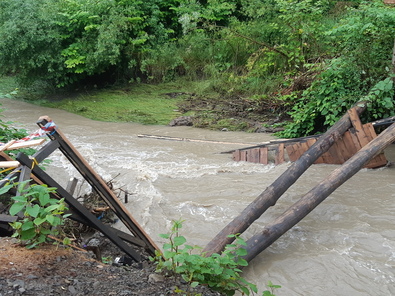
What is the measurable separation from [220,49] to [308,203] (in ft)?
35.3

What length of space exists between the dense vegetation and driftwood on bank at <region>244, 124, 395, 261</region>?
2437 mm

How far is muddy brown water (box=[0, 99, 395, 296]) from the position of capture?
4.42 meters

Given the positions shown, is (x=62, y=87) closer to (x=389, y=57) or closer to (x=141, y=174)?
(x=141, y=174)

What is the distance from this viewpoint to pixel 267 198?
16.8 ft

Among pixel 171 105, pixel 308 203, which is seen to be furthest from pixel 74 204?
pixel 171 105

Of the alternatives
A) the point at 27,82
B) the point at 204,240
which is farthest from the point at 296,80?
the point at 27,82

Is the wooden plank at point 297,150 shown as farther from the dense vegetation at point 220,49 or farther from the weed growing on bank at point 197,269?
the weed growing on bank at point 197,269

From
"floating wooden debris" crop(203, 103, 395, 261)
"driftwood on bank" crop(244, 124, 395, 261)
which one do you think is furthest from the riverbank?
"driftwood on bank" crop(244, 124, 395, 261)

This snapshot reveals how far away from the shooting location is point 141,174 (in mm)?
7434

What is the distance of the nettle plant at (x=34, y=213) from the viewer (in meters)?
2.94

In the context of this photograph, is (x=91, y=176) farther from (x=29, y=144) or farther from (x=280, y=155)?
(x=280, y=155)

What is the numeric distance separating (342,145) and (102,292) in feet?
18.0

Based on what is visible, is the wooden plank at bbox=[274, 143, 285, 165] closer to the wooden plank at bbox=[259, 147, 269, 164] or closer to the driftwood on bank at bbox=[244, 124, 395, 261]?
the wooden plank at bbox=[259, 147, 269, 164]

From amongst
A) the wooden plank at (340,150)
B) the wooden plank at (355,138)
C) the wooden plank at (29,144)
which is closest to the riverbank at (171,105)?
the wooden plank at (340,150)
